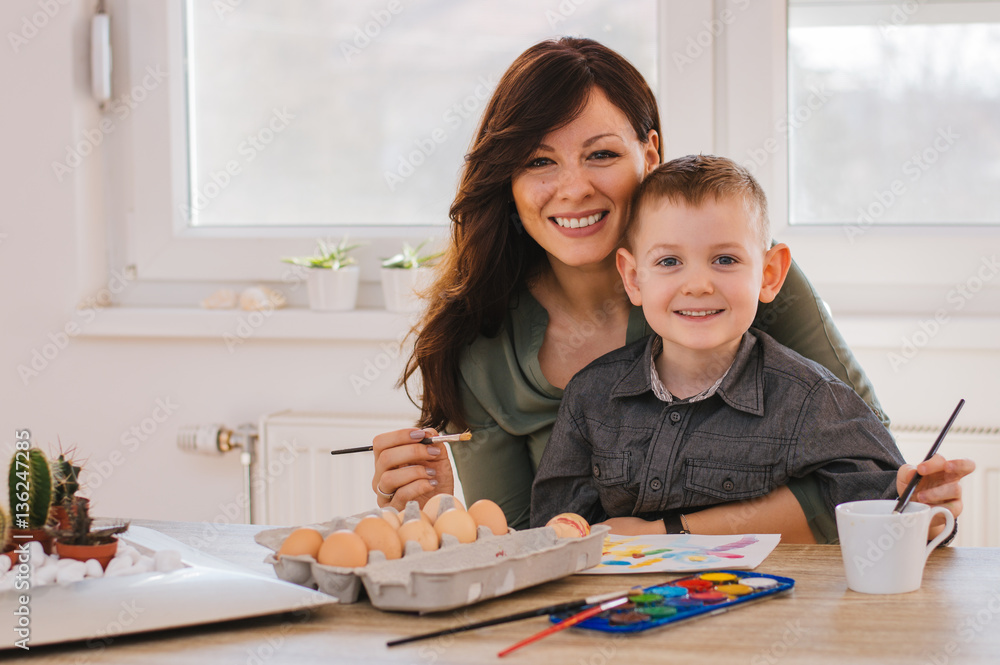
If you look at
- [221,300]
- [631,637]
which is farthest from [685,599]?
[221,300]

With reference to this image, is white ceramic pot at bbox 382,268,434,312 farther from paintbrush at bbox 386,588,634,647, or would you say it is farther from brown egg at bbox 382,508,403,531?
paintbrush at bbox 386,588,634,647

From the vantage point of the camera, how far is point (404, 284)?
2.04 m

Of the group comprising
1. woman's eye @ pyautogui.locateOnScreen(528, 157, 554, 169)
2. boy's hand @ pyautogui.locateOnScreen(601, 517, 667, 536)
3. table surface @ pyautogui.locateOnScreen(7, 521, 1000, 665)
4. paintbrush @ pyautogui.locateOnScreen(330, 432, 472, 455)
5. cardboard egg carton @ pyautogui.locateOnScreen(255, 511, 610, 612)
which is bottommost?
boy's hand @ pyautogui.locateOnScreen(601, 517, 667, 536)

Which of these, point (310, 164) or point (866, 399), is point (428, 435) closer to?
point (866, 399)

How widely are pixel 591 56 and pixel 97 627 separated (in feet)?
3.23

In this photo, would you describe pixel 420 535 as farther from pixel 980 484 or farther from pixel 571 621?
pixel 980 484

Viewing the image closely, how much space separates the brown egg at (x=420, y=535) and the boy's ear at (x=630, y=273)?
1.62ft

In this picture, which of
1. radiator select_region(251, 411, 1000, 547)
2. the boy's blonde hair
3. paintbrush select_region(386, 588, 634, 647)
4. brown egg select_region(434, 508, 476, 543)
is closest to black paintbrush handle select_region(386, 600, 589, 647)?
paintbrush select_region(386, 588, 634, 647)

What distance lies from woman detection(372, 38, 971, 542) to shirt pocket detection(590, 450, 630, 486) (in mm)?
195

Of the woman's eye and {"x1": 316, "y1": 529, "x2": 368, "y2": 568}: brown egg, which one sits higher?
the woman's eye

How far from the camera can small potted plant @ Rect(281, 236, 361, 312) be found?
2061mm

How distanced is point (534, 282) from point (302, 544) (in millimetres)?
779

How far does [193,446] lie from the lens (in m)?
2.13

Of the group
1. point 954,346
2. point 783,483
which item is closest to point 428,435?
point 783,483
